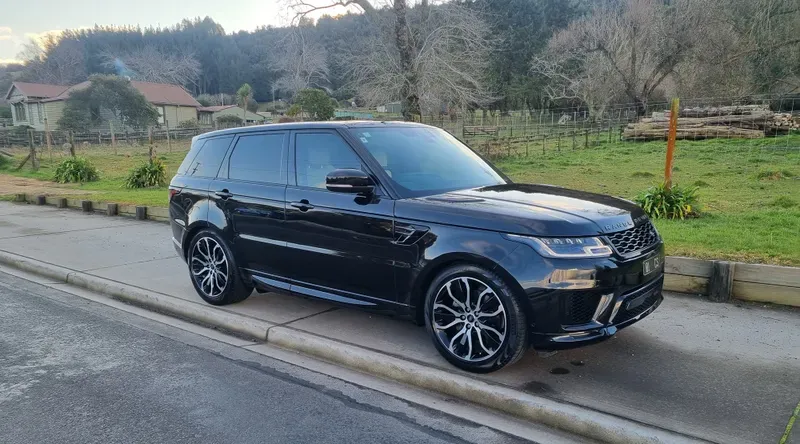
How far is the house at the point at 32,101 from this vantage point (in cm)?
5222

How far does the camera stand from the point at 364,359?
439 cm

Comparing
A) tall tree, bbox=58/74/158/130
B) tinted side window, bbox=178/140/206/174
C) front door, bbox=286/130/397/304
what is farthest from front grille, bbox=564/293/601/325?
tall tree, bbox=58/74/158/130

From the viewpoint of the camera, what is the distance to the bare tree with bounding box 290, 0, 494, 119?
18250 millimetres

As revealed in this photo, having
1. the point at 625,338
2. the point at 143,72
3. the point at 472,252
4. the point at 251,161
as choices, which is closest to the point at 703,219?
the point at 625,338

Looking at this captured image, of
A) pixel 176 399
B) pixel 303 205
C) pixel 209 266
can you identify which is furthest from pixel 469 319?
pixel 209 266

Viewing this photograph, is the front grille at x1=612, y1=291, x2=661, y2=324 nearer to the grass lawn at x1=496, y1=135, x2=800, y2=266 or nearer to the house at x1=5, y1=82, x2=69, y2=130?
the grass lawn at x1=496, y1=135, x2=800, y2=266

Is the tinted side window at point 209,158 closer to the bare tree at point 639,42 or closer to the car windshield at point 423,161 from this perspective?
the car windshield at point 423,161

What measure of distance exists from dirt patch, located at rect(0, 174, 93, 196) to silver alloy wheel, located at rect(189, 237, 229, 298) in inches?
480

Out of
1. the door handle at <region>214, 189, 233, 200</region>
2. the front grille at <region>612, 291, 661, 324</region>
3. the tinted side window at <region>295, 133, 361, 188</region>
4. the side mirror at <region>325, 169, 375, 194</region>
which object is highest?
the tinted side window at <region>295, 133, 361, 188</region>

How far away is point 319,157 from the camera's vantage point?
16.4 feet

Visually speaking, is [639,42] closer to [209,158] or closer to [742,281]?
[742,281]

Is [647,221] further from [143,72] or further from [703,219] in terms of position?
[143,72]

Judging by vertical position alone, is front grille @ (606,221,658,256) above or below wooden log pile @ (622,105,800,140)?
below

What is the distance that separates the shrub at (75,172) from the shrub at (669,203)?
19.1 metres
